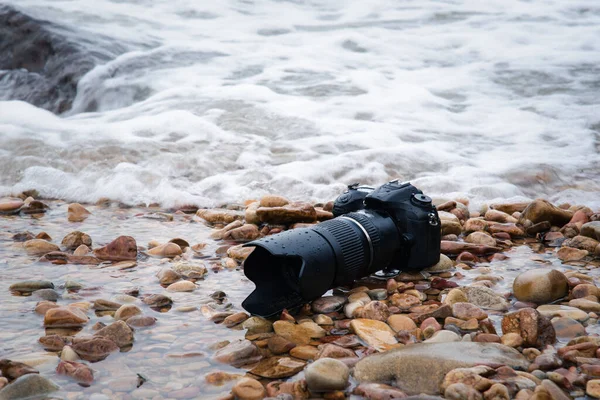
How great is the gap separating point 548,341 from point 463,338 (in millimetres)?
308

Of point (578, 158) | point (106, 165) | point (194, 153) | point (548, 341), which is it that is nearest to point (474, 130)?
point (578, 158)

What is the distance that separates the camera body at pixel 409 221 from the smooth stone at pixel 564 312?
0.64 metres

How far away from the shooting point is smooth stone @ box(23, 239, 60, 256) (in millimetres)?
3479

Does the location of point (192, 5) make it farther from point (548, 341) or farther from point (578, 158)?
point (548, 341)

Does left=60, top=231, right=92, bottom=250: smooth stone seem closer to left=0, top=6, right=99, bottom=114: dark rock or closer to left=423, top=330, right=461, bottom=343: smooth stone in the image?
left=423, top=330, right=461, bottom=343: smooth stone

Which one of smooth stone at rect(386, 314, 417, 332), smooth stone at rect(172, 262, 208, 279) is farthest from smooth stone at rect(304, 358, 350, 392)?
smooth stone at rect(172, 262, 208, 279)

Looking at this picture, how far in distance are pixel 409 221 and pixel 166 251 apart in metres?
1.39

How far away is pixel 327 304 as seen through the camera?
2.80m

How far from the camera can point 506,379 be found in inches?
80.0

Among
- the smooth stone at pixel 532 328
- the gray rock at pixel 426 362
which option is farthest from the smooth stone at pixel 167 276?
the smooth stone at pixel 532 328

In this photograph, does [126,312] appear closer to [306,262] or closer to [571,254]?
[306,262]

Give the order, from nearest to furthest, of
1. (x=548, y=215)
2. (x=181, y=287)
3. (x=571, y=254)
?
1. (x=181, y=287)
2. (x=571, y=254)
3. (x=548, y=215)

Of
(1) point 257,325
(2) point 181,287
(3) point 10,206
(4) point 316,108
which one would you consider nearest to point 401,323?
(1) point 257,325

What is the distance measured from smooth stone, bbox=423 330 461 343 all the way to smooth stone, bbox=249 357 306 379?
494 millimetres
